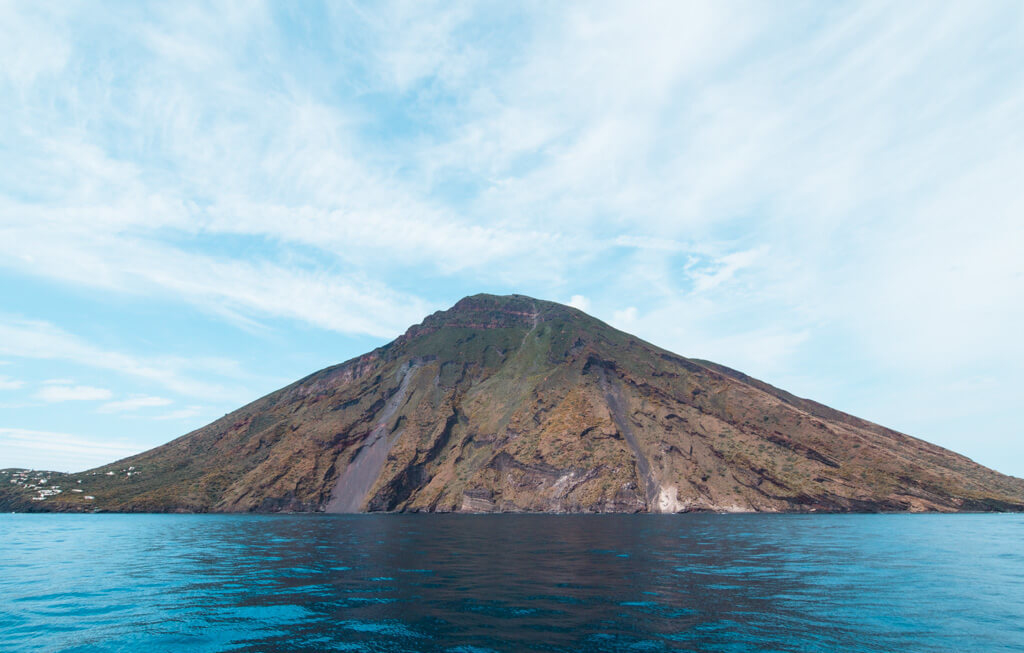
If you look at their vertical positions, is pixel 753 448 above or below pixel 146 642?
above

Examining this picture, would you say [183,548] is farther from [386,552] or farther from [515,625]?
[515,625]

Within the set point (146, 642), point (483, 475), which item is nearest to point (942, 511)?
point (483, 475)

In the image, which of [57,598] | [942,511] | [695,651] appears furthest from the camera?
[942,511]

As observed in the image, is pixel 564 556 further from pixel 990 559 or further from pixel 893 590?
pixel 990 559

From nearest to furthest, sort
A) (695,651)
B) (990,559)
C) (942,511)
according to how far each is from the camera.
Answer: (695,651) → (990,559) → (942,511)

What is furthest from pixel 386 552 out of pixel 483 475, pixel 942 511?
pixel 942 511

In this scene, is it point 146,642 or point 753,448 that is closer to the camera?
point 146,642
